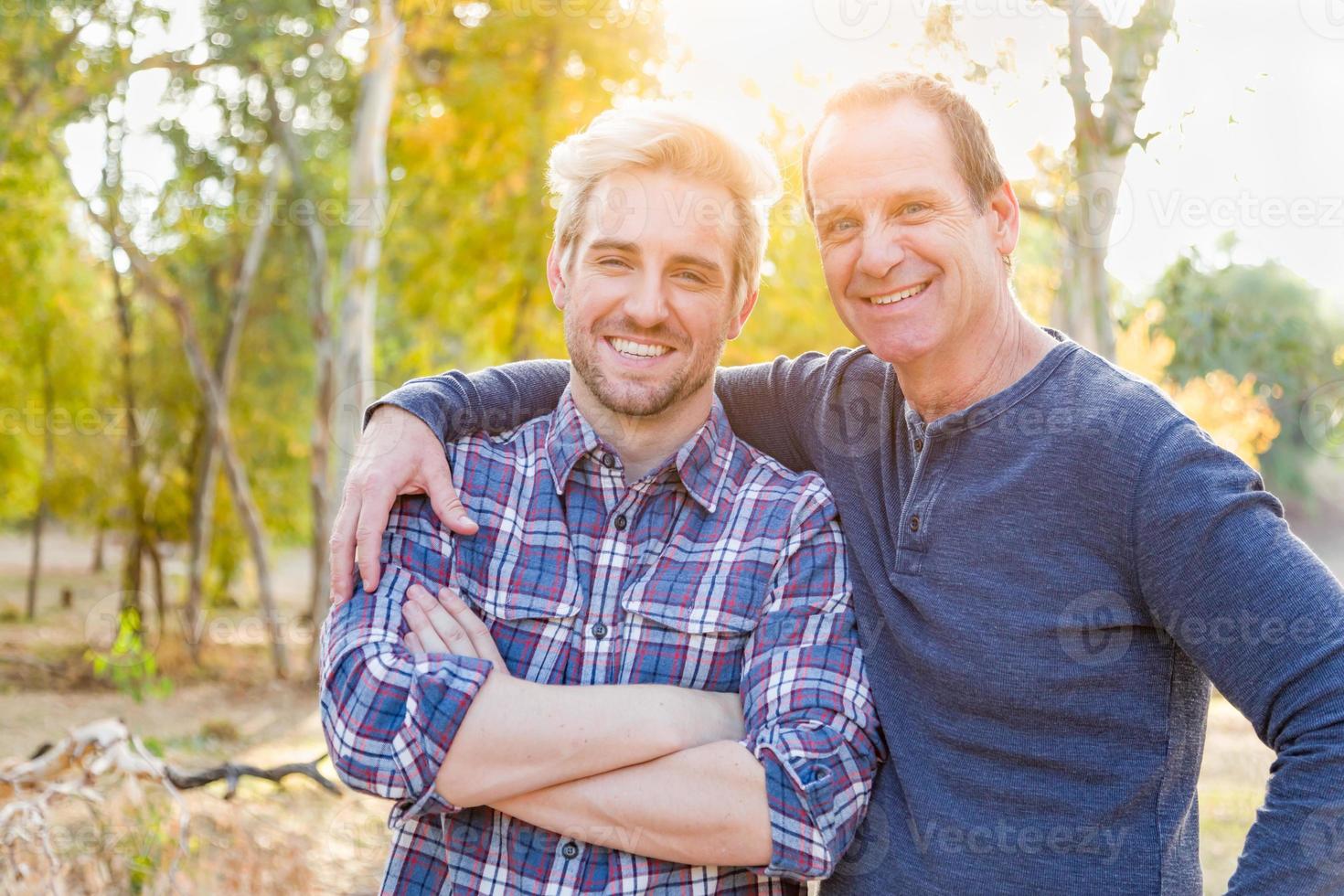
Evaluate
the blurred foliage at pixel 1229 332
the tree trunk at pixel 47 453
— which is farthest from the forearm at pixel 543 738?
the tree trunk at pixel 47 453

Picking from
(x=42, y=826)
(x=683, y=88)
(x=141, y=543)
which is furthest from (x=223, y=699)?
(x=42, y=826)

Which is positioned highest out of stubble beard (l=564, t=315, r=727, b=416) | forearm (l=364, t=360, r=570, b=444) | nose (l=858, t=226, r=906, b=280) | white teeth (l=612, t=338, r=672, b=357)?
nose (l=858, t=226, r=906, b=280)

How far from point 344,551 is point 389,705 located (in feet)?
1.16

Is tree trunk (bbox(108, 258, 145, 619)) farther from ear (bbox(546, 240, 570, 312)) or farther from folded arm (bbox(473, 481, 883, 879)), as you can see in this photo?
folded arm (bbox(473, 481, 883, 879))

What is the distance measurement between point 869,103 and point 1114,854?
1.35m

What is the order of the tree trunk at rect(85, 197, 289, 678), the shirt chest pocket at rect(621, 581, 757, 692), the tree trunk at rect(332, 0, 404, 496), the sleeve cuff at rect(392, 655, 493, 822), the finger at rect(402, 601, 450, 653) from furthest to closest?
the tree trunk at rect(85, 197, 289, 678)
the tree trunk at rect(332, 0, 404, 496)
the shirt chest pocket at rect(621, 581, 757, 692)
the finger at rect(402, 601, 450, 653)
the sleeve cuff at rect(392, 655, 493, 822)

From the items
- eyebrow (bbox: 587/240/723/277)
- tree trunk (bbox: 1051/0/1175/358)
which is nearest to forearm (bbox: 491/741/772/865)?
eyebrow (bbox: 587/240/723/277)

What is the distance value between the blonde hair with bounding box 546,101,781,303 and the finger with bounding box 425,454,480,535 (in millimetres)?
510

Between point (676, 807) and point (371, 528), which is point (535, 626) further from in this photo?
point (676, 807)

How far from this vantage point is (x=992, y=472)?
1.98 meters

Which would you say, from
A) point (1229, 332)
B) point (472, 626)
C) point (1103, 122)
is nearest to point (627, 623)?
point (472, 626)

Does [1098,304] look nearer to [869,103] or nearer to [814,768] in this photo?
[869,103]

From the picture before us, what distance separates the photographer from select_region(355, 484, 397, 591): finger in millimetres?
2035

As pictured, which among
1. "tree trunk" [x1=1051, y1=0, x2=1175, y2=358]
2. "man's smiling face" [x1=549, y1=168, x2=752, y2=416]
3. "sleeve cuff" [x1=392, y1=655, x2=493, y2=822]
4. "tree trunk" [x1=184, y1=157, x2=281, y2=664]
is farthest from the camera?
"tree trunk" [x1=184, y1=157, x2=281, y2=664]
